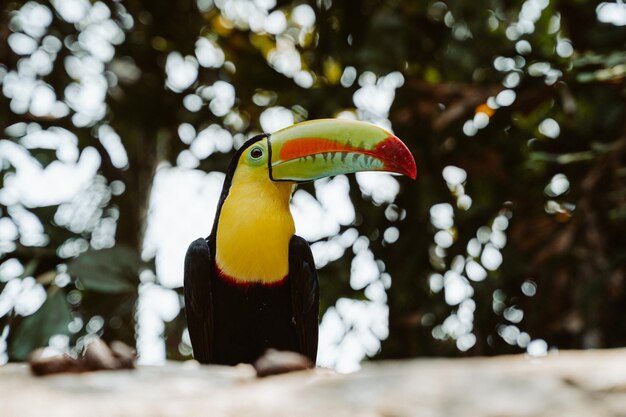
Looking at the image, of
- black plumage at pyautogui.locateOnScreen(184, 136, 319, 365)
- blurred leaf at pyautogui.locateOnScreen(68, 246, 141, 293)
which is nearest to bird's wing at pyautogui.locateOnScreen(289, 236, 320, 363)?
black plumage at pyautogui.locateOnScreen(184, 136, 319, 365)

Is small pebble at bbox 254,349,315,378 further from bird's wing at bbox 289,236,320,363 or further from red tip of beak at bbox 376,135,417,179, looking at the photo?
bird's wing at bbox 289,236,320,363

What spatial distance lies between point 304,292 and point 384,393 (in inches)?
69.0

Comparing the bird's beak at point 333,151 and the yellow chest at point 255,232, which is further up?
the bird's beak at point 333,151

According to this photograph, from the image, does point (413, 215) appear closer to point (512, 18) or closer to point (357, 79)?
point (357, 79)

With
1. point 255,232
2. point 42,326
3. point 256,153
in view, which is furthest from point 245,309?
point 42,326

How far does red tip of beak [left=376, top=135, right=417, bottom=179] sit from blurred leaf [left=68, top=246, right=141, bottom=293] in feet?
5.52

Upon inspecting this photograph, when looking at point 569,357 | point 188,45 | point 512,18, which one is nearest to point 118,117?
point 188,45

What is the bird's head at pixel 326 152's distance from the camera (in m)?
2.69

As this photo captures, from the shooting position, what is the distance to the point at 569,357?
132 cm

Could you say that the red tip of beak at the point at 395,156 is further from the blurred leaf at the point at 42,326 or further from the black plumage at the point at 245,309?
the blurred leaf at the point at 42,326

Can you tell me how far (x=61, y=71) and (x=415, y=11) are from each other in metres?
2.46

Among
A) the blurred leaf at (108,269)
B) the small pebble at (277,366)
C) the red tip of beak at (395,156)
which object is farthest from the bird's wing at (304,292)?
the small pebble at (277,366)

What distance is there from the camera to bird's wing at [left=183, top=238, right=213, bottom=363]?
2943mm

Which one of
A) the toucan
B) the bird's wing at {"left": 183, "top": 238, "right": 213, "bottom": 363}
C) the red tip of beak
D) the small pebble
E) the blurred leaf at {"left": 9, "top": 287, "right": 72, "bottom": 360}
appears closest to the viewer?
the small pebble
